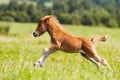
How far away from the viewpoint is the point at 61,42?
8.16 m

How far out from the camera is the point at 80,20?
84.7 m

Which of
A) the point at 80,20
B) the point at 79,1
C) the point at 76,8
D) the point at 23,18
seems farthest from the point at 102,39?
the point at 79,1

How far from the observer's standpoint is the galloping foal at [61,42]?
8.05 meters

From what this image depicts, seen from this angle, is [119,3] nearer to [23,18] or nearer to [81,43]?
[23,18]

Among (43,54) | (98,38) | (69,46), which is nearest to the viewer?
(43,54)

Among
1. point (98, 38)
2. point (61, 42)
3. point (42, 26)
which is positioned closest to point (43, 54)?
point (61, 42)

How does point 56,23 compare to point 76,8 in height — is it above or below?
above

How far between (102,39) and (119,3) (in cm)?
13482

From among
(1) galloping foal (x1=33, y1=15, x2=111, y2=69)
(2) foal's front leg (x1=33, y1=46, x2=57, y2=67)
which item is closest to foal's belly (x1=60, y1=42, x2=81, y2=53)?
(1) galloping foal (x1=33, y1=15, x2=111, y2=69)

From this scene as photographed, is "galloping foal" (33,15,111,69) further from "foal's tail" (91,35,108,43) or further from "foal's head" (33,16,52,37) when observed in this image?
"foal's tail" (91,35,108,43)

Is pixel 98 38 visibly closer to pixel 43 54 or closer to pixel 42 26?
pixel 42 26

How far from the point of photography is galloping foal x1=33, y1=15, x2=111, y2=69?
8047 millimetres

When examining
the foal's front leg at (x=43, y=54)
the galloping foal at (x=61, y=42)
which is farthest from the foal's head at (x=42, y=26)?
the foal's front leg at (x=43, y=54)

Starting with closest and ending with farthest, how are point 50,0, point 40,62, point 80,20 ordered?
point 40,62, point 80,20, point 50,0
